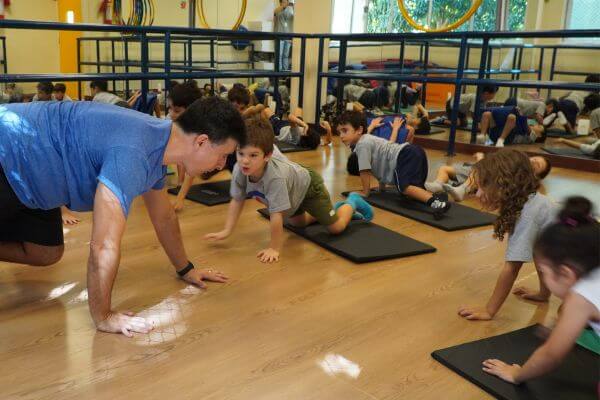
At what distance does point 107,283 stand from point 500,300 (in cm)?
129

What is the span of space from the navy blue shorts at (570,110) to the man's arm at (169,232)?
18.5 feet

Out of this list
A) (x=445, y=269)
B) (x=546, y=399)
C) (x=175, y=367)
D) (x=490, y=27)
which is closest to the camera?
(x=546, y=399)

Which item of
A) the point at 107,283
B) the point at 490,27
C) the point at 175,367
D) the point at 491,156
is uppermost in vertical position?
the point at 490,27

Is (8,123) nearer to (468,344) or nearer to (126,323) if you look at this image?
(126,323)

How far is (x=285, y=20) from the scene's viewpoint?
8.61m

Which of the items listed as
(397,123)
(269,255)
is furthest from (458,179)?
(269,255)

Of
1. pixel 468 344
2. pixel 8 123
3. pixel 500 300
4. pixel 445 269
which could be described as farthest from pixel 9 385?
pixel 445 269

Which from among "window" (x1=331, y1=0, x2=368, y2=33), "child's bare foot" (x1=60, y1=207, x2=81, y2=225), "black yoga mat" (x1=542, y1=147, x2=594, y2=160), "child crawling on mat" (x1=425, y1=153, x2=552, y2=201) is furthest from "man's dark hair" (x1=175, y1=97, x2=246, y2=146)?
"window" (x1=331, y1=0, x2=368, y2=33)

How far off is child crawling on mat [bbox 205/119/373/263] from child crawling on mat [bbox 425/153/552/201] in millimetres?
958

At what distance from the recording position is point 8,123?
170 cm

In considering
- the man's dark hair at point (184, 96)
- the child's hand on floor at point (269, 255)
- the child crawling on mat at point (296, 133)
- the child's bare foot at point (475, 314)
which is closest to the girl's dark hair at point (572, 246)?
the child's bare foot at point (475, 314)

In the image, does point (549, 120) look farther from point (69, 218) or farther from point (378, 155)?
point (69, 218)

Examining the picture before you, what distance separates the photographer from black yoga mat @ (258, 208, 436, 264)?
2607 millimetres

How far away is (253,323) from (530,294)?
1091 millimetres
